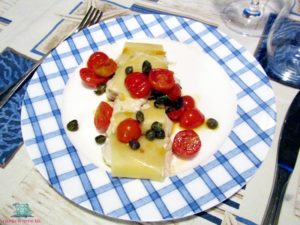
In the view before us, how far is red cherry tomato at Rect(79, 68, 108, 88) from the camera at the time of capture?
1.46 metres

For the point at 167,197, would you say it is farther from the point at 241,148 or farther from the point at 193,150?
the point at 241,148

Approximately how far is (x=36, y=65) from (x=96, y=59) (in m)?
0.31

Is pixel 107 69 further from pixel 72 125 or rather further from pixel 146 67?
pixel 72 125

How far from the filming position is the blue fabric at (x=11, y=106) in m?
1.32

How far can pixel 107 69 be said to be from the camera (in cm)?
146

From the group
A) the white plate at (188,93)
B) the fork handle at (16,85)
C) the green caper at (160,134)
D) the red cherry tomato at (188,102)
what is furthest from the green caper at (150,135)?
the fork handle at (16,85)

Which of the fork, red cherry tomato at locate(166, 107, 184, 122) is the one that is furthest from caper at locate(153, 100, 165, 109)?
the fork

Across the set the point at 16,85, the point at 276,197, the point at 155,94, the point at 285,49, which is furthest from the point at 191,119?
the point at 16,85

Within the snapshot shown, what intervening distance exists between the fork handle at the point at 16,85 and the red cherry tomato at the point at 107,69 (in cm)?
31

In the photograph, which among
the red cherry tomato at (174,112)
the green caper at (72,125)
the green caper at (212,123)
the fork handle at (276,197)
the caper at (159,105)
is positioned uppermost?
the caper at (159,105)

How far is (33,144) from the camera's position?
1239 millimetres

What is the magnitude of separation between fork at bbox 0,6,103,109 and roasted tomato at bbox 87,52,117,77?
0.26 meters

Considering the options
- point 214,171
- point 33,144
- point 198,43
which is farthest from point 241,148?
point 33,144

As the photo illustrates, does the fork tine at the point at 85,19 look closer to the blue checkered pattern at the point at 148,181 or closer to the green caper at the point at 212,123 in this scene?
the blue checkered pattern at the point at 148,181
